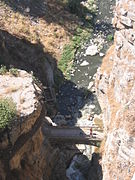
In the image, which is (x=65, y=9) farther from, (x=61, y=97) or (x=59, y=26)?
(x=61, y=97)

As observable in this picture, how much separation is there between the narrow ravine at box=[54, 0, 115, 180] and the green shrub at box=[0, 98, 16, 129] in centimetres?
1020

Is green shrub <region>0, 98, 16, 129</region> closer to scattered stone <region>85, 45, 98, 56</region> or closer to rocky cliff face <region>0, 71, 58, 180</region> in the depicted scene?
rocky cliff face <region>0, 71, 58, 180</region>

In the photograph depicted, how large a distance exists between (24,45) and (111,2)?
49.5ft

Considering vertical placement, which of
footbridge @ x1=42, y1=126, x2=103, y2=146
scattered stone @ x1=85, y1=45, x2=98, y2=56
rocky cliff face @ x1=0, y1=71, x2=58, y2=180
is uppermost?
scattered stone @ x1=85, y1=45, x2=98, y2=56

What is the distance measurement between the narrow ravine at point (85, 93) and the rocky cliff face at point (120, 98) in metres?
1.69

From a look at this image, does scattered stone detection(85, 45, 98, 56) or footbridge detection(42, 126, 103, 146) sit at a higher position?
scattered stone detection(85, 45, 98, 56)

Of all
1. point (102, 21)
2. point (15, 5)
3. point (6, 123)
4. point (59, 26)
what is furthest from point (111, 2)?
point (6, 123)

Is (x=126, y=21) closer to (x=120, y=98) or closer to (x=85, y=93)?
(x=120, y=98)

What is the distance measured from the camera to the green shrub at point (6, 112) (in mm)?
25672

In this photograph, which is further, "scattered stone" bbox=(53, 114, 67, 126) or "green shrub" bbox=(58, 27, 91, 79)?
"green shrub" bbox=(58, 27, 91, 79)

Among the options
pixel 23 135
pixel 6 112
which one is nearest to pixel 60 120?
pixel 23 135

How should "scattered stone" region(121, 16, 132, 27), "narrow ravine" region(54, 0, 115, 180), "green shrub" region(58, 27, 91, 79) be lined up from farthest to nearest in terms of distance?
1. "green shrub" region(58, 27, 91, 79)
2. "narrow ravine" region(54, 0, 115, 180)
3. "scattered stone" region(121, 16, 132, 27)

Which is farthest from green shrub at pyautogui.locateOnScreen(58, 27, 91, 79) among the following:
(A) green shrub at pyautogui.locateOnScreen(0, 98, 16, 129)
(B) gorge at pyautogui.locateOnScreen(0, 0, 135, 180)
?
(A) green shrub at pyautogui.locateOnScreen(0, 98, 16, 129)

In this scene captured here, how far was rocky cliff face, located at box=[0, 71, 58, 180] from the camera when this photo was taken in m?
26.4
